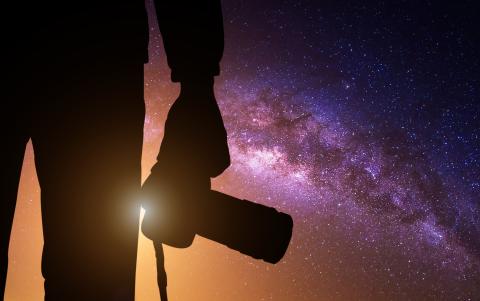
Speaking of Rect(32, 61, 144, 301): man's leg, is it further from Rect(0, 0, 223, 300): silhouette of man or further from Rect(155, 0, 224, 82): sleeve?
Rect(155, 0, 224, 82): sleeve

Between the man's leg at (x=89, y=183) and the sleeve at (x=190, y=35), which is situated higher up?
the sleeve at (x=190, y=35)

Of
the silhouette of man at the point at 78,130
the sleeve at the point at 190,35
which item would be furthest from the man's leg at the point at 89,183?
the sleeve at the point at 190,35

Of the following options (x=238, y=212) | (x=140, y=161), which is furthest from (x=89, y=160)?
(x=238, y=212)

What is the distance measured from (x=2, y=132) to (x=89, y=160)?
0.80 feet

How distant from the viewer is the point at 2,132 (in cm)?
128

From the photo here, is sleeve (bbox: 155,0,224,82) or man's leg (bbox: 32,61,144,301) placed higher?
sleeve (bbox: 155,0,224,82)

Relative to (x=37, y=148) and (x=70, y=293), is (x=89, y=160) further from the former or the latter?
(x=70, y=293)

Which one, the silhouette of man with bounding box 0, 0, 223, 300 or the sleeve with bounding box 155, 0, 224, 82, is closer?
the silhouette of man with bounding box 0, 0, 223, 300

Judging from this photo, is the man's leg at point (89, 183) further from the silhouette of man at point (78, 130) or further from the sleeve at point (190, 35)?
the sleeve at point (190, 35)

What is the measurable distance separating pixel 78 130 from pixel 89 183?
130 millimetres

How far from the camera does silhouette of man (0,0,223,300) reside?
47.9 inches

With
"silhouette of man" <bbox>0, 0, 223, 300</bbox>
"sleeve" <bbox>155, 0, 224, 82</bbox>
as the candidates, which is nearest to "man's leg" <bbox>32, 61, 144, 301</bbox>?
"silhouette of man" <bbox>0, 0, 223, 300</bbox>

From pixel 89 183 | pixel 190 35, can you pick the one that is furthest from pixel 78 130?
pixel 190 35

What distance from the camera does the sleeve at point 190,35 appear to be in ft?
4.46
